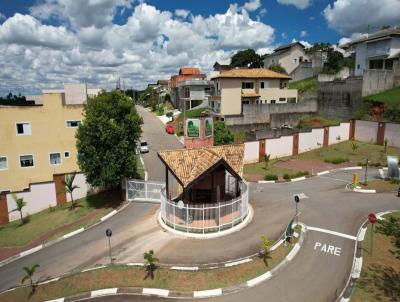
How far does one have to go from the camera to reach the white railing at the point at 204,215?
16328 mm

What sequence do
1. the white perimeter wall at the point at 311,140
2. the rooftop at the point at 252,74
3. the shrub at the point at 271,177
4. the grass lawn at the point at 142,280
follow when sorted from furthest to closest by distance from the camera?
the rooftop at the point at 252,74 → the white perimeter wall at the point at 311,140 → the shrub at the point at 271,177 → the grass lawn at the point at 142,280

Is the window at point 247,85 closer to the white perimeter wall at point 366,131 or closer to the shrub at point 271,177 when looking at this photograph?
the white perimeter wall at point 366,131

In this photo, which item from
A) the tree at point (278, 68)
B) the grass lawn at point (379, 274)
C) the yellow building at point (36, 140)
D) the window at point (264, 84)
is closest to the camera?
the grass lawn at point (379, 274)

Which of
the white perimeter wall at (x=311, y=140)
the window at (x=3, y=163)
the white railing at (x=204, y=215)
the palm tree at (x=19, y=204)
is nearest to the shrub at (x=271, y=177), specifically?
the white railing at (x=204, y=215)

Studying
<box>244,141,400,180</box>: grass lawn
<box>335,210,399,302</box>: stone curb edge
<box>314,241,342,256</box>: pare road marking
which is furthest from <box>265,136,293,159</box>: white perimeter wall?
<box>314,241,342,256</box>: pare road marking

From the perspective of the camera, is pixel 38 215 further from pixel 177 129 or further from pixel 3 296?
pixel 177 129

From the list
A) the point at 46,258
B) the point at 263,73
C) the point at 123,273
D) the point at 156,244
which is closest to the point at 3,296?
the point at 46,258

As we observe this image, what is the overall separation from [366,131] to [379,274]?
86.1 ft

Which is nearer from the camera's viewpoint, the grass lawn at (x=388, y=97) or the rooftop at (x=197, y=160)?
the rooftop at (x=197, y=160)

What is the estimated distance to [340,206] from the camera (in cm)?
1938

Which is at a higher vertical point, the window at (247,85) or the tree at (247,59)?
the tree at (247,59)

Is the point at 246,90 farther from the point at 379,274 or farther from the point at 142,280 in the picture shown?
the point at 142,280

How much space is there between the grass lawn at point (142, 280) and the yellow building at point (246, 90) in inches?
1224

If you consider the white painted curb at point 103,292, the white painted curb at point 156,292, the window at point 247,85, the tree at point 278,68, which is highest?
the tree at point 278,68
